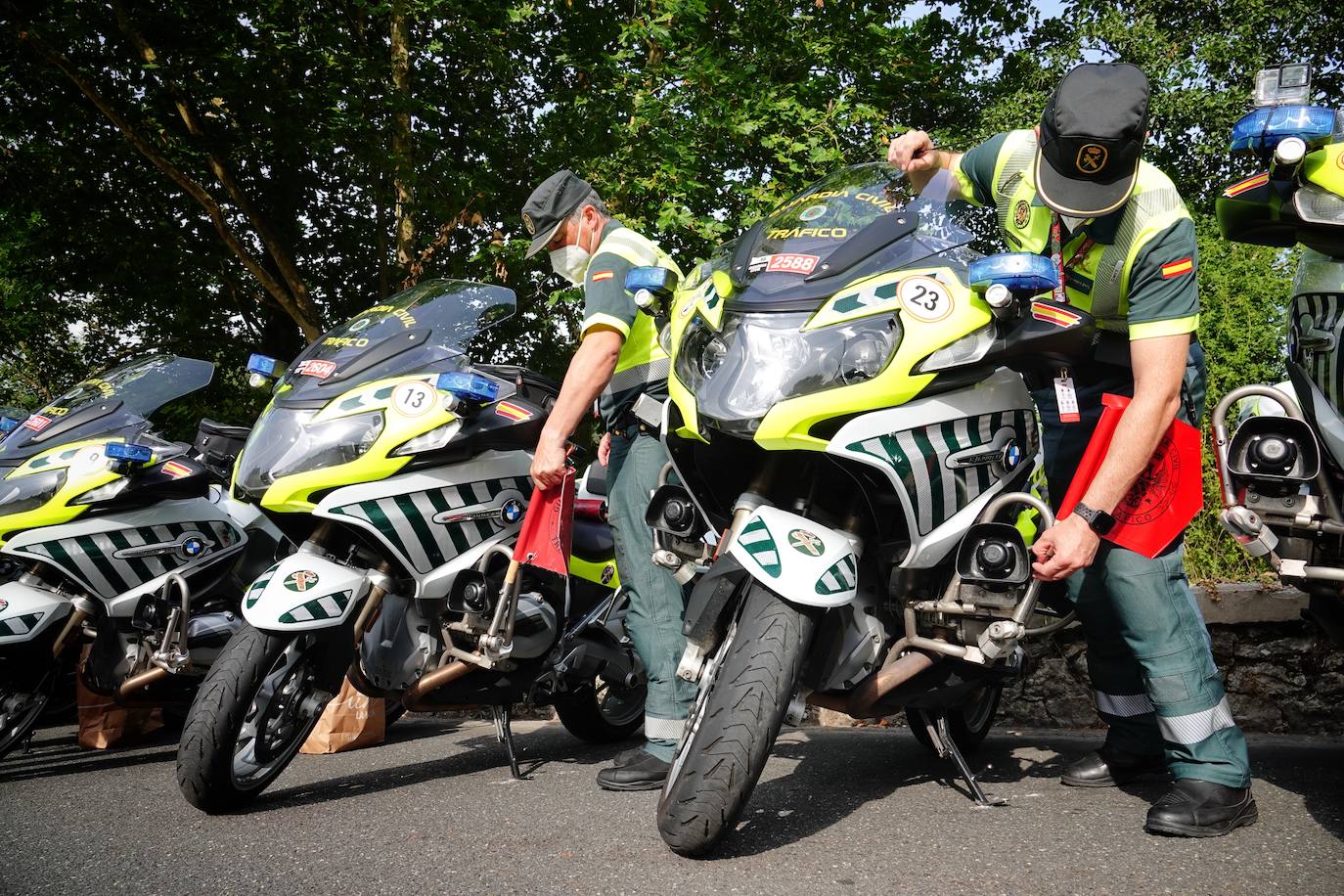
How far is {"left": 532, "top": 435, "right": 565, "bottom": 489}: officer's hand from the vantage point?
11.7 feet

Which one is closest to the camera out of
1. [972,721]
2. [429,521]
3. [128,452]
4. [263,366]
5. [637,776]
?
[637,776]

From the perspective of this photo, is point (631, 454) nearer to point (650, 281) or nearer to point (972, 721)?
point (650, 281)

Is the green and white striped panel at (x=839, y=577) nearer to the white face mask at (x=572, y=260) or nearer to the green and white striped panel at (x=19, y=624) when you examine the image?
the white face mask at (x=572, y=260)

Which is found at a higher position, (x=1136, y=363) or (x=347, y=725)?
(x=1136, y=363)

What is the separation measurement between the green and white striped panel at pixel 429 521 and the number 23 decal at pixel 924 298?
1.67 m

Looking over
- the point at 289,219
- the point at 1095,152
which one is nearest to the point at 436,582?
the point at 1095,152

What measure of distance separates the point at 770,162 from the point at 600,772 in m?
8.09

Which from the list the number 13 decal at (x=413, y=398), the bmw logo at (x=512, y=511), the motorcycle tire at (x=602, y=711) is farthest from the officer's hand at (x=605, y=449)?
the motorcycle tire at (x=602, y=711)

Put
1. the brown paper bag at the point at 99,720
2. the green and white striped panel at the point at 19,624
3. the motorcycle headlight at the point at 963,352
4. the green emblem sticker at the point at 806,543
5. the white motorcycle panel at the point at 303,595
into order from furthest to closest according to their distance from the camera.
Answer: the brown paper bag at the point at 99,720 < the green and white striped panel at the point at 19,624 < the white motorcycle panel at the point at 303,595 < the motorcycle headlight at the point at 963,352 < the green emblem sticker at the point at 806,543

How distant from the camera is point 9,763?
4648mm

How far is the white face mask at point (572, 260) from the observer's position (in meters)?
4.20

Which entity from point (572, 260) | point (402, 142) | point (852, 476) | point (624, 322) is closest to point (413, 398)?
point (624, 322)

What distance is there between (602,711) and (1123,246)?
288 centimetres

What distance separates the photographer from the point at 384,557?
3707mm
